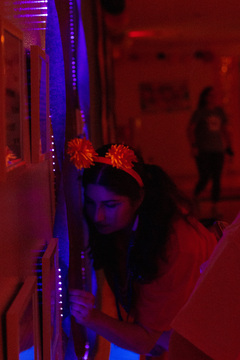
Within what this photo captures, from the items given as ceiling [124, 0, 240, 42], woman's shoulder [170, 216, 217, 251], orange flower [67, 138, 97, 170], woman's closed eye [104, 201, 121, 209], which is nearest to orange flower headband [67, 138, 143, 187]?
orange flower [67, 138, 97, 170]

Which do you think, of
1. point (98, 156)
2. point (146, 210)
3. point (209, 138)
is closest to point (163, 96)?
point (209, 138)

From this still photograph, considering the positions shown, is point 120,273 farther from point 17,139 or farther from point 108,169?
point 17,139

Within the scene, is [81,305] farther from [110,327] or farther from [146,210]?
[146,210]

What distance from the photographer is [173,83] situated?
9219 millimetres

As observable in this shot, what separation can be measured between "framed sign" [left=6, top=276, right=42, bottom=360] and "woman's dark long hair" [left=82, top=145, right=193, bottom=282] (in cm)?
64

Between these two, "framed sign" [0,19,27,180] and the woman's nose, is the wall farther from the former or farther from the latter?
"framed sign" [0,19,27,180]

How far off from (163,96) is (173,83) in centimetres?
32

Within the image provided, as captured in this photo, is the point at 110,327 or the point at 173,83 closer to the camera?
the point at 110,327

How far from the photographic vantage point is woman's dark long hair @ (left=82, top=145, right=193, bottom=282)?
4.65 ft

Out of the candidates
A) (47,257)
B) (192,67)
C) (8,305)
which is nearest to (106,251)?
(47,257)

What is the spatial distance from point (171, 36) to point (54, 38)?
6.94 metres

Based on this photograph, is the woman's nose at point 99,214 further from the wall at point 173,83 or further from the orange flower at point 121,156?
the wall at point 173,83

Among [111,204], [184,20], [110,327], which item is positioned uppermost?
[184,20]

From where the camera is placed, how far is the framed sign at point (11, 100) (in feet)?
1.82
